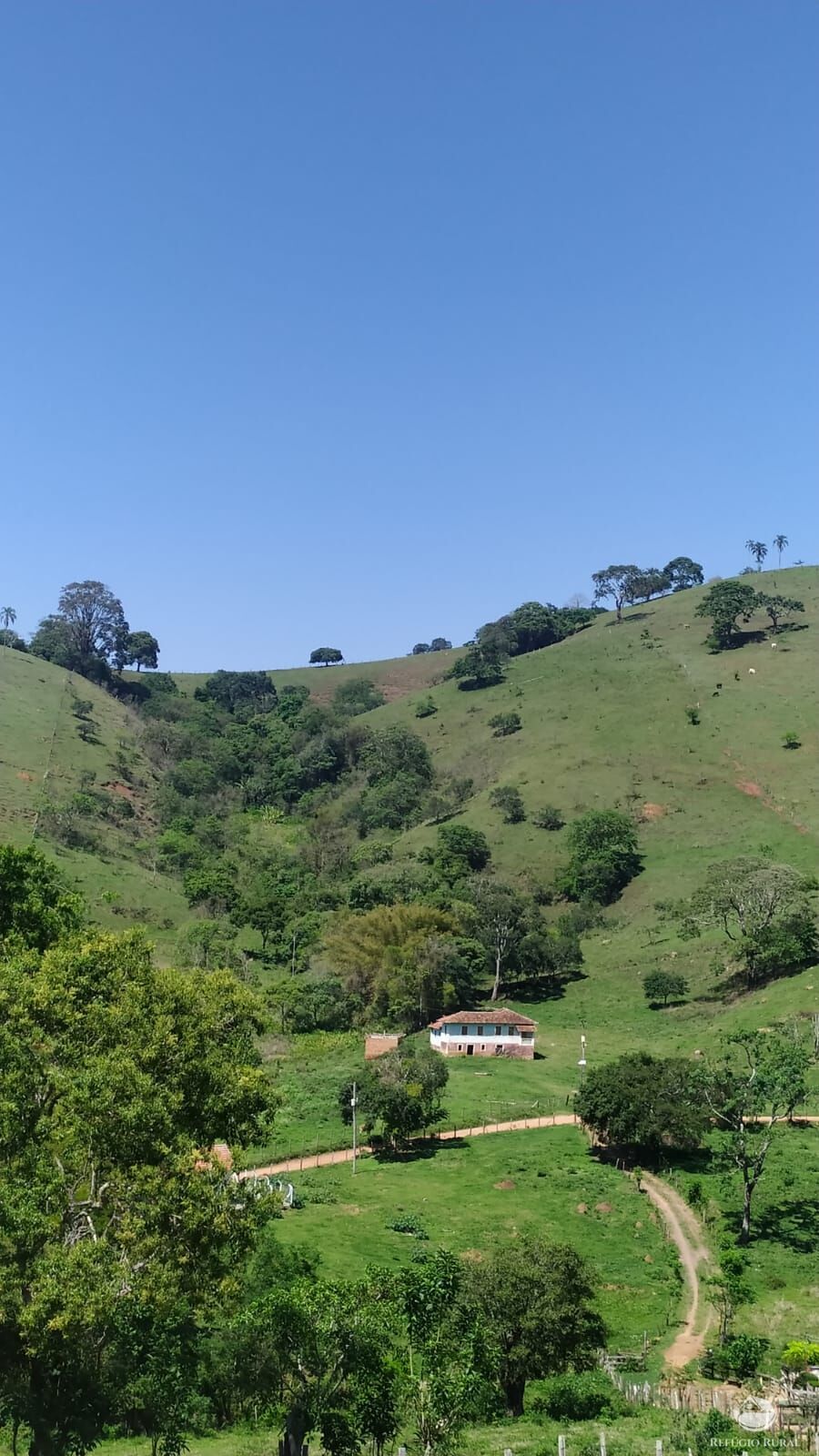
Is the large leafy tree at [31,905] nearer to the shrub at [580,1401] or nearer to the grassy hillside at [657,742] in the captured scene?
the shrub at [580,1401]

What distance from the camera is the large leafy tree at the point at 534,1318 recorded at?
30.8 metres

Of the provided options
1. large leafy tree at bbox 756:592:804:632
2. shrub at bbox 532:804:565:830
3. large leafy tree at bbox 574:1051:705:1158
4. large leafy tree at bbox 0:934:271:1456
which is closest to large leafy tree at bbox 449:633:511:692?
large leafy tree at bbox 756:592:804:632

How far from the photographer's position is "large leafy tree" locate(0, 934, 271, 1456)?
20.3 metres

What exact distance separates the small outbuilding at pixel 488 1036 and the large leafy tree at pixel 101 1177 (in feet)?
172

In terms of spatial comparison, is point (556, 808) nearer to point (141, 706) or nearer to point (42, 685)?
point (42, 685)

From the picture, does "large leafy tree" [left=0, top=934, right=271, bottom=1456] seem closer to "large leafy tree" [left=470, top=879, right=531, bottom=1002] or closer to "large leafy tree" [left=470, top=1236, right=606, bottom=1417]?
"large leafy tree" [left=470, top=1236, right=606, bottom=1417]

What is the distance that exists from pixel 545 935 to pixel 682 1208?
→ 49699 millimetres


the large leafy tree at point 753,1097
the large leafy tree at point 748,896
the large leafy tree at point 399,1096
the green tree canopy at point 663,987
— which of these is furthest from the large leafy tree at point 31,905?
the large leafy tree at point 748,896

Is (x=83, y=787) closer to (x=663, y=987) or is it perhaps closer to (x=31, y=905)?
(x=663, y=987)

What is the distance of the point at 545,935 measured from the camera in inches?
3868

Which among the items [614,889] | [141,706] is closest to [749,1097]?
[614,889]

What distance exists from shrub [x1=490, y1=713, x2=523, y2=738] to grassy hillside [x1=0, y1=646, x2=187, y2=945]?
1999 inches

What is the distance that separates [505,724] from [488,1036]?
280 feet

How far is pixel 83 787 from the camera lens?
136 metres
